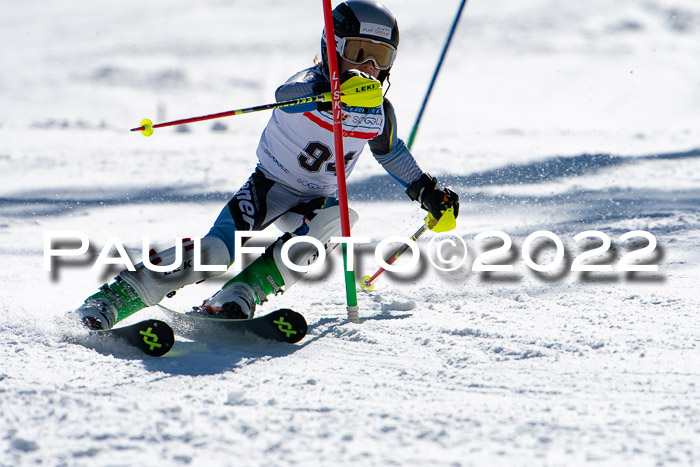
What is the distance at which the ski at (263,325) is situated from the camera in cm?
233

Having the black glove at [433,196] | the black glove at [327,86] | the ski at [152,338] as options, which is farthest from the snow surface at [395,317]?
the black glove at [327,86]

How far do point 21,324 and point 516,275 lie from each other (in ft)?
6.76

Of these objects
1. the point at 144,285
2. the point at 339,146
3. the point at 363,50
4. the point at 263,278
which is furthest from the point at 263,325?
the point at 363,50

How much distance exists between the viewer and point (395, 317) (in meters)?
2.73

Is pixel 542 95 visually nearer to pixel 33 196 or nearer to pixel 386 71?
pixel 33 196

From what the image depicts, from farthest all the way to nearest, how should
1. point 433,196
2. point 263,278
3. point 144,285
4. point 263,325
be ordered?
point 433,196 < point 263,278 < point 144,285 < point 263,325

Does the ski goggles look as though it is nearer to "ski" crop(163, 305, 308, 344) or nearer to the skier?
the skier

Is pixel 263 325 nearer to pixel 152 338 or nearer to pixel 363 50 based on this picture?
pixel 152 338

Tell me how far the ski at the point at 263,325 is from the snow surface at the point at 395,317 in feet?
0.17

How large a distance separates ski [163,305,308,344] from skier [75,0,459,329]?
0.07 m

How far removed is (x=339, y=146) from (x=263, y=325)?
676 mm

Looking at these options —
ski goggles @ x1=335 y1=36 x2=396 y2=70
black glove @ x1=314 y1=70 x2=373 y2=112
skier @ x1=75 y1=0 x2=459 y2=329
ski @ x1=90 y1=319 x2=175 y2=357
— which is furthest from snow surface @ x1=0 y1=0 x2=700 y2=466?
ski goggles @ x1=335 y1=36 x2=396 y2=70

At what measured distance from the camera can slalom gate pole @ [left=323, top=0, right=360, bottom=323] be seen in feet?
8.00

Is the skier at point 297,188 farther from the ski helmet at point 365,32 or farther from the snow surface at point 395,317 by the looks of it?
the snow surface at point 395,317
